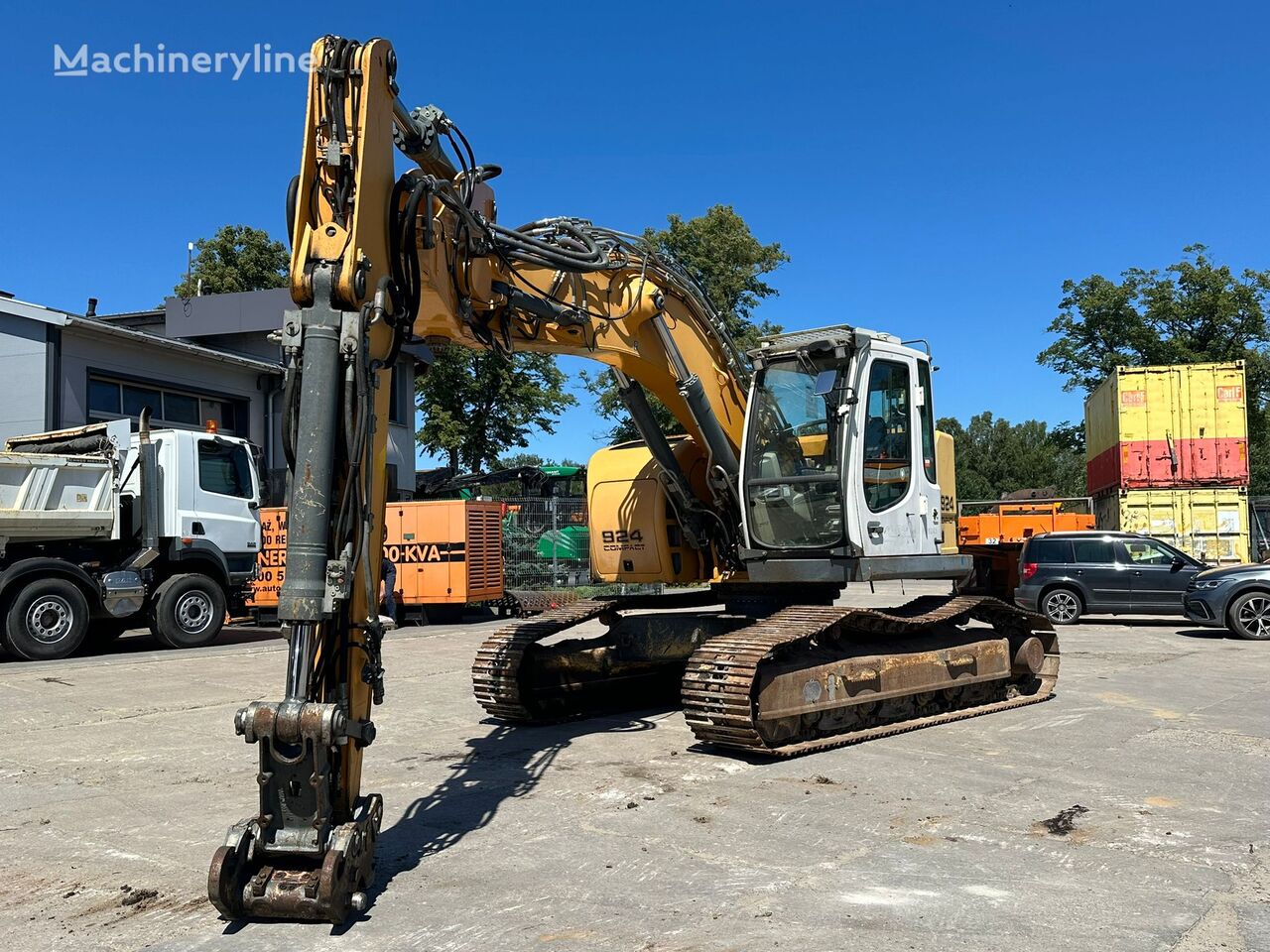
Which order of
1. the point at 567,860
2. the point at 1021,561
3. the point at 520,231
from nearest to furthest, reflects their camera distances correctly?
the point at 567,860 → the point at 520,231 → the point at 1021,561

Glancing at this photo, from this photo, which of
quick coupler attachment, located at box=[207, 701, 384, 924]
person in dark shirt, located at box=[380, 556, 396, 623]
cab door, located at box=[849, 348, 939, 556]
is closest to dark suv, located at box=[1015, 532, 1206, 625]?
cab door, located at box=[849, 348, 939, 556]

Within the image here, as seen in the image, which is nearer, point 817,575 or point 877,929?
point 877,929

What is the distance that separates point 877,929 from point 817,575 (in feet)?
13.1

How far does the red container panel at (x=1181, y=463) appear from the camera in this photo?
20781mm

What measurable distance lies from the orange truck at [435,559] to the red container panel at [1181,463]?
12.5 m

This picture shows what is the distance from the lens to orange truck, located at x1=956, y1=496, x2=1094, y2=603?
21.7 metres

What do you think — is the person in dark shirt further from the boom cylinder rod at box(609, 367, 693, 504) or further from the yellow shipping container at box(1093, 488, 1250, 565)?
the yellow shipping container at box(1093, 488, 1250, 565)

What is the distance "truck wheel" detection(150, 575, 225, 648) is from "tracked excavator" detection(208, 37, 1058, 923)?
817 cm

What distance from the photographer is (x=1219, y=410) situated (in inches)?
826

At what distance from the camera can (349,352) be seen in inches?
191

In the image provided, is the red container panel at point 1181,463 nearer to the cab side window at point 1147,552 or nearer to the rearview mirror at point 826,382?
the cab side window at point 1147,552

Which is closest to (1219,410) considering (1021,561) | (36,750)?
(1021,561)

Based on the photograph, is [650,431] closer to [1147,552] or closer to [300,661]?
[300,661]

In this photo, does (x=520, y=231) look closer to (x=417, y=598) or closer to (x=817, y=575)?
(x=817, y=575)
